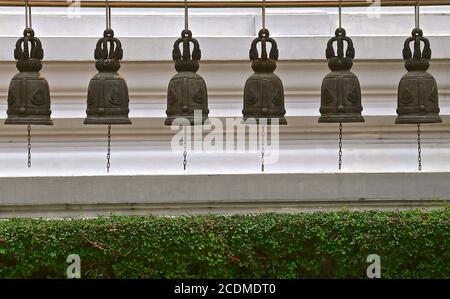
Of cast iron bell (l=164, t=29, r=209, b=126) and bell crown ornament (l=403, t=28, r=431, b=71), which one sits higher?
bell crown ornament (l=403, t=28, r=431, b=71)

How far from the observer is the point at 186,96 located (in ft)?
16.8

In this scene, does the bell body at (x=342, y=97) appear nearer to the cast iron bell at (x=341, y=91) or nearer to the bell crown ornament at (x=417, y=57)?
the cast iron bell at (x=341, y=91)

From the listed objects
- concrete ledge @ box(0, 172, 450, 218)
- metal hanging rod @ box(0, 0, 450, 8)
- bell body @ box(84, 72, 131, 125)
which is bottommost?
concrete ledge @ box(0, 172, 450, 218)

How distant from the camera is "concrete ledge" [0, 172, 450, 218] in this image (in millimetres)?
6246

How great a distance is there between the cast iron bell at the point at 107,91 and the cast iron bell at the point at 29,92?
0.62 feet

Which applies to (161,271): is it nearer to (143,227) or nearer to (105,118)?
(143,227)

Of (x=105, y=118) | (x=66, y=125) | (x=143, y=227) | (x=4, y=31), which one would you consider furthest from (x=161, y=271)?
(x=4, y=31)

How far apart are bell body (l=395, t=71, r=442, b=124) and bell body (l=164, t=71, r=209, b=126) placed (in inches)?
32.9

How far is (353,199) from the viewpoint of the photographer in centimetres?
634

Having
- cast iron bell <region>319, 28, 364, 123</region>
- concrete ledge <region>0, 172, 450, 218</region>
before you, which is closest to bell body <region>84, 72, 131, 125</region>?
cast iron bell <region>319, 28, 364, 123</region>

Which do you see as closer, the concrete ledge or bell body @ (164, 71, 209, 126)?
bell body @ (164, 71, 209, 126)

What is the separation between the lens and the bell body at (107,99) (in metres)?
5.11

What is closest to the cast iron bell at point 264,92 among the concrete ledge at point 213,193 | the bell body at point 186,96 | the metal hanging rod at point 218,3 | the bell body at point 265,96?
the bell body at point 265,96

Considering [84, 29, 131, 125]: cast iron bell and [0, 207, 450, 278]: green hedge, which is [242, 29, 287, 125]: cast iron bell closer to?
[84, 29, 131, 125]: cast iron bell
